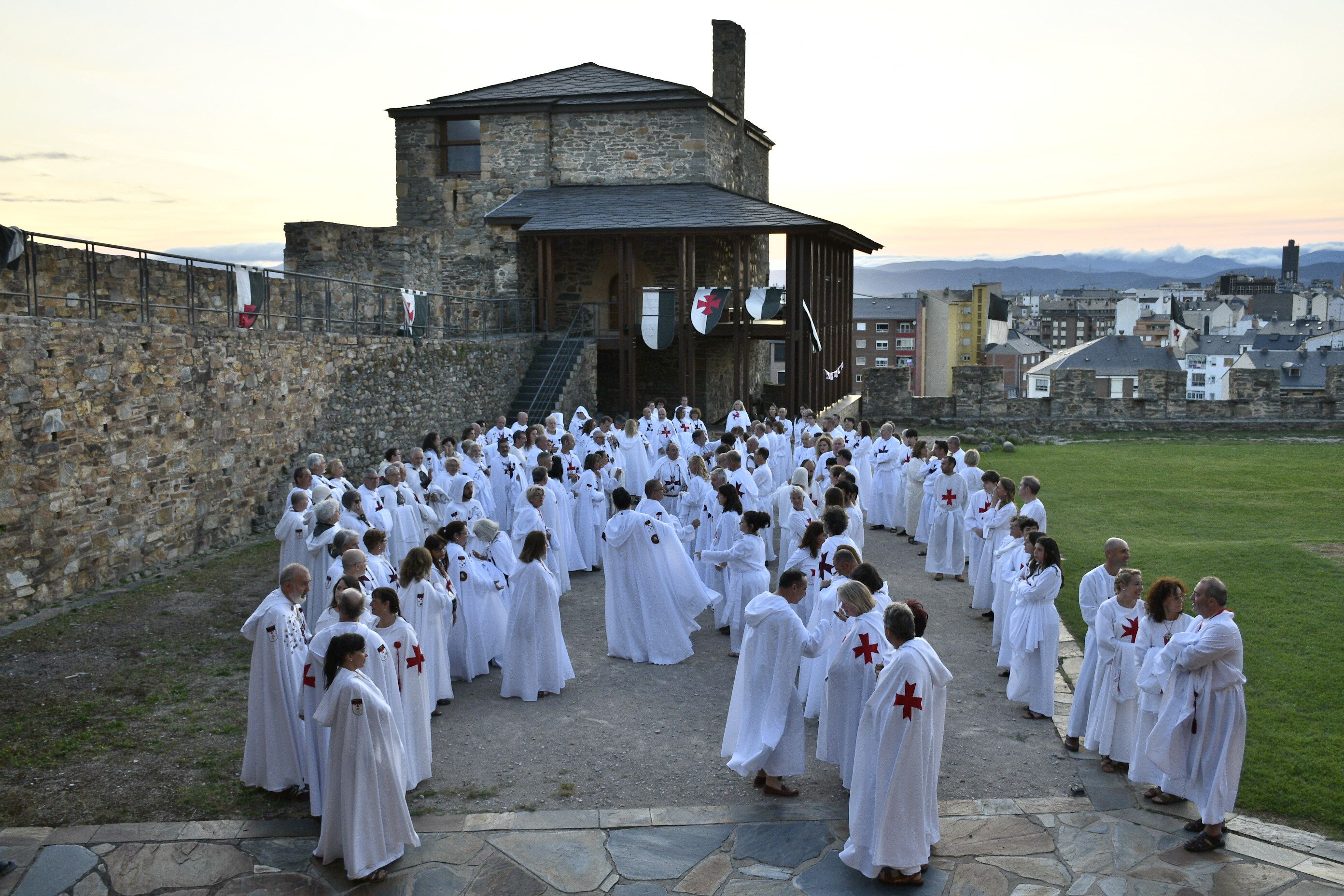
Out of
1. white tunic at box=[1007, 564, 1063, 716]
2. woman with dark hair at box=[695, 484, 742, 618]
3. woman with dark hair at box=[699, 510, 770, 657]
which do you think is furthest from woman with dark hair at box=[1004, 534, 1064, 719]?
woman with dark hair at box=[695, 484, 742, 618]

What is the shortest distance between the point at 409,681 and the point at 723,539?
16.6 feet

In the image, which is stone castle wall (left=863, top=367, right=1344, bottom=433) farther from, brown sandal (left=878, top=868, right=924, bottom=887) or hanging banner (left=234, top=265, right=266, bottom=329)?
brown sandal (left=878, top=868, right=924, bottom=887)

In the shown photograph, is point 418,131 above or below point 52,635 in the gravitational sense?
above

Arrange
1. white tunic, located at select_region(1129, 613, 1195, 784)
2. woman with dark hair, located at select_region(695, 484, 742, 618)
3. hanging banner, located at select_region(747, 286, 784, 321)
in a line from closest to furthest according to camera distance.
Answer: white tunic, located at select_region(1129, 613, 1195, 784)
woman with dark hair, located at select_region(695, 484, 742, 618)
hanging banner, located at select_region(747, 286, 784, 321)

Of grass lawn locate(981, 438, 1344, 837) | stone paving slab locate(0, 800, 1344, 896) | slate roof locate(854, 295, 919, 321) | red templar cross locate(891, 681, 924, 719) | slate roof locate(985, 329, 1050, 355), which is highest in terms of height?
slate roof locate(854, 295, 919, 321)

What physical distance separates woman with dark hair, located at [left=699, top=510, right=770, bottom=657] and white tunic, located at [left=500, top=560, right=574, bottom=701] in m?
1.44

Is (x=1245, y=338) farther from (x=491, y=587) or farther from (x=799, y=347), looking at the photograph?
(x=491, y=587)

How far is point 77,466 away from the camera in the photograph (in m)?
11.8

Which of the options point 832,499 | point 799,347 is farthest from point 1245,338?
point 832,499

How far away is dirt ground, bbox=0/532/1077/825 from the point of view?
23.5ft

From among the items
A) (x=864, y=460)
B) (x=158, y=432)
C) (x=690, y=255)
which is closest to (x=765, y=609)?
(x=158, y=432)

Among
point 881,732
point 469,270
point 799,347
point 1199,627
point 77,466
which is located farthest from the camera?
point 469,270

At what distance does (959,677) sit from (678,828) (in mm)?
3844

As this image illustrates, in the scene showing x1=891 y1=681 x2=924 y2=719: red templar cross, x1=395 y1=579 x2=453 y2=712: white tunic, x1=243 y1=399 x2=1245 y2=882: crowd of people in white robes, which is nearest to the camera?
x1=891 y1=681 x2=924 y2=719: red templar cross
